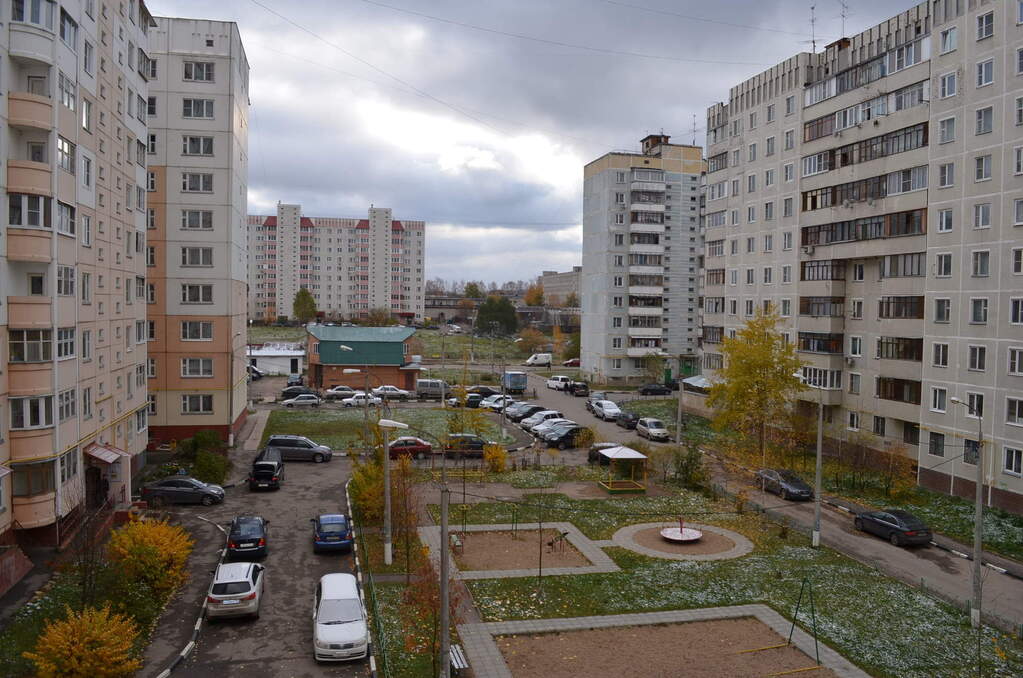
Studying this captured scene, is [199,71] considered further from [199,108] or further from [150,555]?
[150,555]

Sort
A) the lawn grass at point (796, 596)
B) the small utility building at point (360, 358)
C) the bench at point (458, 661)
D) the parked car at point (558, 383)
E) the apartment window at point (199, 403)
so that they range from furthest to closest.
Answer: the parked car at point (558, 383) → the small utility building at point (360, 358) → the apartment window at point (199, 403) → the lawn grass at point (796, 596) → the bench at point (458, 661)

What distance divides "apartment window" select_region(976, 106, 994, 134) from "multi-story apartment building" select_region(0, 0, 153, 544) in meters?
37.7

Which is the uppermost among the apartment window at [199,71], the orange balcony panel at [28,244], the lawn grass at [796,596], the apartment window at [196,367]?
the apartment window at [199,71]

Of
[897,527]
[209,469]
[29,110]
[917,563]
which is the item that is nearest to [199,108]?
[29,110]

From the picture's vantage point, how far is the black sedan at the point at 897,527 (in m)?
28.3

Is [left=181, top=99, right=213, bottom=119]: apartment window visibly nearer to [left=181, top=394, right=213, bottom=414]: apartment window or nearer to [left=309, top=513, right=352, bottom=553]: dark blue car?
[left=181, top=394, right=213, bottom=414]: apartment window

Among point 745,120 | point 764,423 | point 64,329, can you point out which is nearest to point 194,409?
point 64,329

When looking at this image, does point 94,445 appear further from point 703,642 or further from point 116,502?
point 703,642

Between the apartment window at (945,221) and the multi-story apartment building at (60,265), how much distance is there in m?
38.0

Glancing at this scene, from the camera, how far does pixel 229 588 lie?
20.1m

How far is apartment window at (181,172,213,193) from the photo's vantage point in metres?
43.9

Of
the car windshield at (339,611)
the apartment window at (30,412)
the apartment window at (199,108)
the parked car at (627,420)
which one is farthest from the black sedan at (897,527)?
the apartment window at (199,108)

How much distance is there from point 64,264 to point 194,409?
65.9 feet

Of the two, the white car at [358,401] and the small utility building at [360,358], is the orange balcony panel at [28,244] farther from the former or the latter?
the small utility building at [360,358]
